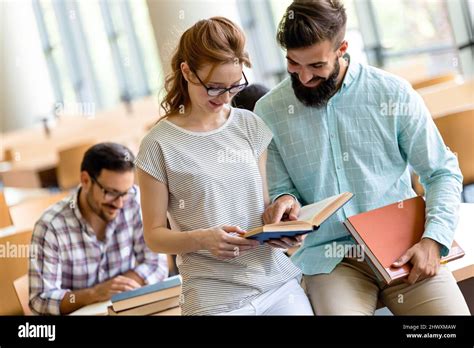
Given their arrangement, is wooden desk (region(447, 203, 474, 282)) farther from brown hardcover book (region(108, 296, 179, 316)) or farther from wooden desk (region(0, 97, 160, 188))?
wooden desk (region(0, 97, 160, 188))

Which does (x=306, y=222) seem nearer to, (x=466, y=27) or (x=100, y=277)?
(x=100, y=277)

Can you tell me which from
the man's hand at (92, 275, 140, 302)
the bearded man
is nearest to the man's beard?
the bearded man

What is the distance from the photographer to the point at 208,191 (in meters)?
1.94

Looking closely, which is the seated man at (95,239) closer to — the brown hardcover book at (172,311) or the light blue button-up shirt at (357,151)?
the brown hardcover book at (172,311)

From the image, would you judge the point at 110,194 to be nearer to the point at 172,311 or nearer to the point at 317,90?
the point at 172,311

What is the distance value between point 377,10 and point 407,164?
5060mm

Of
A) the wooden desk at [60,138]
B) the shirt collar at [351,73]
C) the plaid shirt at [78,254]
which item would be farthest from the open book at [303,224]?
the wooden desk at [60,138]

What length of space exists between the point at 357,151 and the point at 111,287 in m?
0.97

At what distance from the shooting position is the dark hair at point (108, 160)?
2.85 metres

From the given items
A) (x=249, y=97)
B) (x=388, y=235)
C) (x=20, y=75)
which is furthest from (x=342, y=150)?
(x=20, y=75)

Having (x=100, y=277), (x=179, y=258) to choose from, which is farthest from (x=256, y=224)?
(x=100, y=277)

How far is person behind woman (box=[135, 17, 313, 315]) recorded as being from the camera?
1923 mm

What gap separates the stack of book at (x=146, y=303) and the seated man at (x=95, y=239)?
15.9 inches

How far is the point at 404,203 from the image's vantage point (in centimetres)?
203
